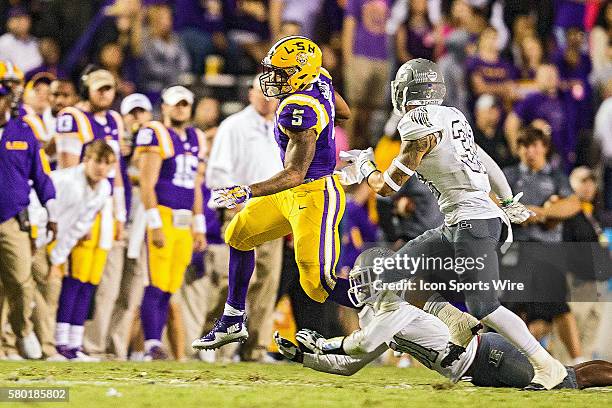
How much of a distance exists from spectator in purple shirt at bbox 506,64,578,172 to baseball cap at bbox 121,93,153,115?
3625 mm

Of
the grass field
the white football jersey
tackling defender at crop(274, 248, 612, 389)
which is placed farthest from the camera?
the white football jersey

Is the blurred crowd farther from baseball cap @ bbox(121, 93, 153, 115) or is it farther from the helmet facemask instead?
the helmet facemask

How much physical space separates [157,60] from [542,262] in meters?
4.34

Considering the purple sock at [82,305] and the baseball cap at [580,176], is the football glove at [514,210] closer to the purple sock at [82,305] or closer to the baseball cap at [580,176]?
the baseball cap at [580,176]

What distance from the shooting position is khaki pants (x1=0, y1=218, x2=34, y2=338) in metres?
10.4

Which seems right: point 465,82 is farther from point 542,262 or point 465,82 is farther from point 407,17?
point 542,262

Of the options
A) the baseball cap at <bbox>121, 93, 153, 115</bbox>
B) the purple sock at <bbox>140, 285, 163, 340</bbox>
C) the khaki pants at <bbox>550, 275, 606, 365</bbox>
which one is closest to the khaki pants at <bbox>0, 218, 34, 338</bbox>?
the purple sock at <bbox>140, 285, 163, 340</bbox>

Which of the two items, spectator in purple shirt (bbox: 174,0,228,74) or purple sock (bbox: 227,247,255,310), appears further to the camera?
spectator in purple shirt (bbox: 174,0,228,74)

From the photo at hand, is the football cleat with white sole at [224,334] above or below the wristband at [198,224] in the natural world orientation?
below

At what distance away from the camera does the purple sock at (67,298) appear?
10.6m

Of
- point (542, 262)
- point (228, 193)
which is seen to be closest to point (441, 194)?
point (228, 193)

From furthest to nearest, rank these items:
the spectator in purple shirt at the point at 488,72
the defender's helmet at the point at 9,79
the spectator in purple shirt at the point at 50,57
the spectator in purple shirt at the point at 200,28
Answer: the spectator in purple shirt at the point at 488,72 → the spectator in purple shirt at the point at 200,28 → the spectator in purple shirt at the point at 50,57 → the defender's helmet at the point at 9,79

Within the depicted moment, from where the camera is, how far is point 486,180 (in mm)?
8508

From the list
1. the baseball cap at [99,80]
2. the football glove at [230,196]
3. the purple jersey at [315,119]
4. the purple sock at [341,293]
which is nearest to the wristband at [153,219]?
the baseball cap at [99,80]
